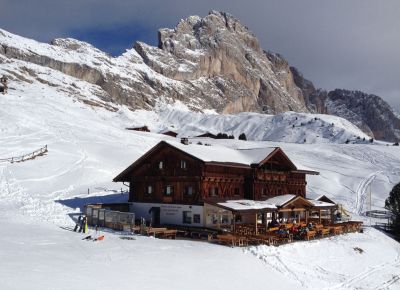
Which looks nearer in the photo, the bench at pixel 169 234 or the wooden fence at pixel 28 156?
the bench at pixel 169 234

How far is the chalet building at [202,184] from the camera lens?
33.0 metres

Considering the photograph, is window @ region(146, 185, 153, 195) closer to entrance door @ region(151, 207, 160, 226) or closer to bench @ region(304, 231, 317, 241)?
entrance door @ region(151, 207, 160, 226)

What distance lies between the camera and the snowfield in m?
18.1

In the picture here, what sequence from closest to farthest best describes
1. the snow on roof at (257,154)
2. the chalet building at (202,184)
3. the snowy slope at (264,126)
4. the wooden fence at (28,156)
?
the chalet building at (202,184) → the snow on roof at (257,154) → the wooden fence at (28,156) → the snowy slope at (264,126)

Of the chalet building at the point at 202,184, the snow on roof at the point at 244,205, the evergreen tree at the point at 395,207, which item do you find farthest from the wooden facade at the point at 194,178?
the evergreen tree at the point at 395,207

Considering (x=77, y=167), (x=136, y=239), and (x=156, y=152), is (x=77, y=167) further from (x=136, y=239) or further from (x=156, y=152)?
A: (x=136, y=239)

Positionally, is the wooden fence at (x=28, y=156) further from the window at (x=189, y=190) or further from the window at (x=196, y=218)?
the window at (x=196, y=218)

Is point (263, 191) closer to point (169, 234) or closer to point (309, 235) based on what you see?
point (309, 235)

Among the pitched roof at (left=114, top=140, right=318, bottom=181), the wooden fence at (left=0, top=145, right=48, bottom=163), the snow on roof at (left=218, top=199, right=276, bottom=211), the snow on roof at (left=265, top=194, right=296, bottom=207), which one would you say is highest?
the wooden fence at (left=0, top=145, right=48, bottom=163)

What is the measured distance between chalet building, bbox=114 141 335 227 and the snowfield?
511cm

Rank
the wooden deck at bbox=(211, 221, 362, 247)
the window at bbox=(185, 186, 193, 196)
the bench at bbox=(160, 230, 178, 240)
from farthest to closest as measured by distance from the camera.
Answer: the window at bbox=(185, 186, 193, 196) < the bench at bbox=(160, 230, 178, 240) < the wooden deck at bbox=(211, 221, 362, 247)

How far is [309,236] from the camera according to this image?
101 feet

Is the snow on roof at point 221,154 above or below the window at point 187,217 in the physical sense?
above

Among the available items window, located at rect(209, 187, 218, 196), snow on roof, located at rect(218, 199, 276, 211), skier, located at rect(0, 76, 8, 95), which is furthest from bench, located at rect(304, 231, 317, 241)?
skier, located at rect(0, 76, 8, 95)
